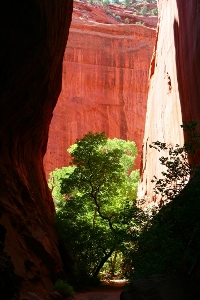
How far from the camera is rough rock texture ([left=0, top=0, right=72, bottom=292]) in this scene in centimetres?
1044

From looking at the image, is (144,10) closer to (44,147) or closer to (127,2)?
(127,2)

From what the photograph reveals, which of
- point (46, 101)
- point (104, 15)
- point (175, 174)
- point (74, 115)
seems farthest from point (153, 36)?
point (175, 174)

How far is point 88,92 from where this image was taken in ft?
129

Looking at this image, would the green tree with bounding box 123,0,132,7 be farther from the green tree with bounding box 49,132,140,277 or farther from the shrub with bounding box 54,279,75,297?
the shrub with bounding box 54,279,75,297

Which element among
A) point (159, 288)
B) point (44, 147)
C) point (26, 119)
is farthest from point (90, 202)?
point (159, 288)

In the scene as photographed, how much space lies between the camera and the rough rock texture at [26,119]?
34.2 ft

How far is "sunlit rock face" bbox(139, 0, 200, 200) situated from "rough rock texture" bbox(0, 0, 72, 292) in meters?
5.53

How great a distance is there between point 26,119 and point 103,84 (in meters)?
24.9

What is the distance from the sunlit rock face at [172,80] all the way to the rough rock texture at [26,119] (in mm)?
5527

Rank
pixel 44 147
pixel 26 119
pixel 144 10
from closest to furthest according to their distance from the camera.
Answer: pixel 26 119, pixel 44 147, pixel 144 10

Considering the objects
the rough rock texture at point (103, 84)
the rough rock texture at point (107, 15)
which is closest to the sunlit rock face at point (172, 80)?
the rough rock texture at point (103, 84)

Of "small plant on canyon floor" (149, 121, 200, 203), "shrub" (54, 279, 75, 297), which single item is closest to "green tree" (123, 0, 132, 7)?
"small plant on canyon floor" (149, 121, 200, 203)

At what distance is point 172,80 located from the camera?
810 inches

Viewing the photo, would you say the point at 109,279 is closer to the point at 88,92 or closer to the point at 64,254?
the point at 64,254
